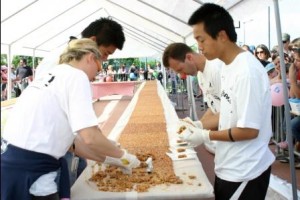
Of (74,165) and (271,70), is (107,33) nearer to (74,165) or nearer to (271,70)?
(74,165)

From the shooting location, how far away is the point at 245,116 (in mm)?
1479

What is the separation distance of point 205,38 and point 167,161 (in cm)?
90

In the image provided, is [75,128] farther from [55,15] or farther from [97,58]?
[55,15]

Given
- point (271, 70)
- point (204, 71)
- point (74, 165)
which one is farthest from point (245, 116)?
point (271, 70)

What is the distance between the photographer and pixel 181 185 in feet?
5.86

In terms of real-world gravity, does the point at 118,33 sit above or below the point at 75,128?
above

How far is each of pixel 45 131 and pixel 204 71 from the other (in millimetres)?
1439

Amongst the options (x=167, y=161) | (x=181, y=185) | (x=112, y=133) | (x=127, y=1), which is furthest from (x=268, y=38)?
(x=181, y=185)

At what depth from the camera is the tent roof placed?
5788 millimetres

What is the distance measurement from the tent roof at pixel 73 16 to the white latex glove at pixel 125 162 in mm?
2248

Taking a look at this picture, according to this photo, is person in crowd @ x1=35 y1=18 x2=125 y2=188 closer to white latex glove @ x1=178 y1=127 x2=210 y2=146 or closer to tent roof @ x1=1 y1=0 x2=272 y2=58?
white latex glove @ x1=178 y1=127 x2=210 y2=146

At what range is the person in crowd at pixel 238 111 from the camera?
1.49m

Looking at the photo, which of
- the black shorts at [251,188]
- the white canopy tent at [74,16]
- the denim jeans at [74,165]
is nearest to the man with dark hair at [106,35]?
the denim jeans at [74,165]

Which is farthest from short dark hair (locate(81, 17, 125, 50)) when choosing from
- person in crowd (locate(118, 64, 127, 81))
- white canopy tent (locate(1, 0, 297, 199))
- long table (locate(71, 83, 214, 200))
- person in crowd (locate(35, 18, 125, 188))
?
person in crowd (locate(118, 64, 127, 81))
